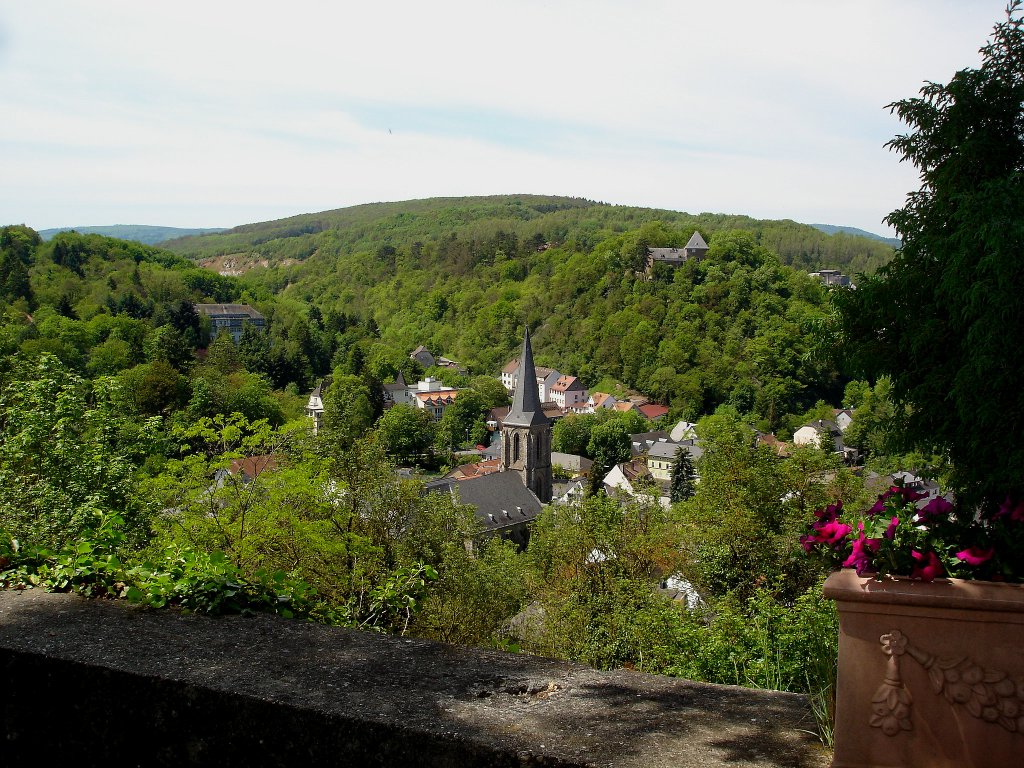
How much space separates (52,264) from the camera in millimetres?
77688

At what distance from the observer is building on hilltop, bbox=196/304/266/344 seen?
88.9 metres

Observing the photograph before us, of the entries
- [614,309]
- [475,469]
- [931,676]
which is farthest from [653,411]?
[931,676]

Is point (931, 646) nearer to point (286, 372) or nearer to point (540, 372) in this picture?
point (286, 372)

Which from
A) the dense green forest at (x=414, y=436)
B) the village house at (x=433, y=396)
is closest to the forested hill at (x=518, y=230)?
the dense green forest at (x=414, y=436)

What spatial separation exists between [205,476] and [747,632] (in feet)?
19.7

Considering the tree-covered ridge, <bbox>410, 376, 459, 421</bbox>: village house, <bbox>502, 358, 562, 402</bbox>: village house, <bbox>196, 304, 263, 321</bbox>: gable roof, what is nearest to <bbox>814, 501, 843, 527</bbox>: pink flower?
the tree-covered ridge

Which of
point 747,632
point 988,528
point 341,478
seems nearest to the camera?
point 988,528

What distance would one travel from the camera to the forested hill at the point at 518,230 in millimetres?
118312

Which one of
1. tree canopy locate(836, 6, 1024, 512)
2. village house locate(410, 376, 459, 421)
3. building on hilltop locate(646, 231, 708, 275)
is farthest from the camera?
building on hilltop locate(646, 231, 708, 275)

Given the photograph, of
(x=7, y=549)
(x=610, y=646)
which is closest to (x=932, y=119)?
(x=7, y=549)

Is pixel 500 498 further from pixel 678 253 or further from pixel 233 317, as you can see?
pixel 678 253

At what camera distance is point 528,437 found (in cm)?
4369

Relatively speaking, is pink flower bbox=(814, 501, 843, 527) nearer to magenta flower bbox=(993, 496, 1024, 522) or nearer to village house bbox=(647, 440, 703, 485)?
magenta flower bbox=(993, 496, 1024, 522)

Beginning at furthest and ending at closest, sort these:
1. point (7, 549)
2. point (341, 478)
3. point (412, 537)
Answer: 1. point (412, 537)
2. point (341, 478)
3. point (7, 549)
